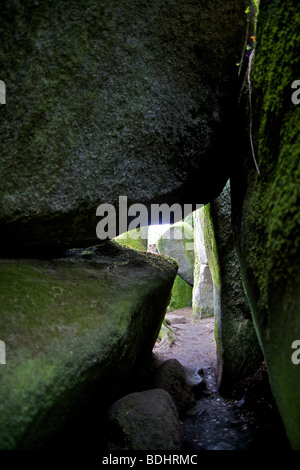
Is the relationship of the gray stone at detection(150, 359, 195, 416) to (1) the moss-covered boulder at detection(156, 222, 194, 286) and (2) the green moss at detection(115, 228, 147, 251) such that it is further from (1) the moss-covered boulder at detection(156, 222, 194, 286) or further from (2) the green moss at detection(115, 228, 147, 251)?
(2) the green moss at detection(115, 228, 147, 251)

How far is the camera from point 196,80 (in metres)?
3.52

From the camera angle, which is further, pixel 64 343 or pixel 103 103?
pixel 103 103

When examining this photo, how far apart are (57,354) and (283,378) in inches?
64.4

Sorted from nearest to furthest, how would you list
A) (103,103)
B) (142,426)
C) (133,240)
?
1. (142,426)
2. (103,103)
3. (133,240)

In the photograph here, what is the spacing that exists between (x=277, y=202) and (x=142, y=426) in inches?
84.6

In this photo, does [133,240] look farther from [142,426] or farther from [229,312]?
[142,426]

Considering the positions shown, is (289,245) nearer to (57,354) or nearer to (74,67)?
(57,354)

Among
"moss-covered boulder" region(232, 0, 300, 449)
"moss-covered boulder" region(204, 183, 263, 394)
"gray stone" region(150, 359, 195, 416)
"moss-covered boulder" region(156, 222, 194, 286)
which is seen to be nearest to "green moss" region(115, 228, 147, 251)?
"moss-covered boulder" region(156, 222, 194, 286)

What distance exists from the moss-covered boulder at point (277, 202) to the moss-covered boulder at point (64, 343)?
4.48 feet

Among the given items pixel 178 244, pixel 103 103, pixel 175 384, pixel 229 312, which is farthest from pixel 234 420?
pixel 178 244

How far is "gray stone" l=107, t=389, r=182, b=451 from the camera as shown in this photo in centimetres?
265

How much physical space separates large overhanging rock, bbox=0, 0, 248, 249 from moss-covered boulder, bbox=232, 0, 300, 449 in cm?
84

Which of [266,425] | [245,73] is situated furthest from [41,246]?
[266,425]

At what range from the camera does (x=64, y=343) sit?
256 cm
